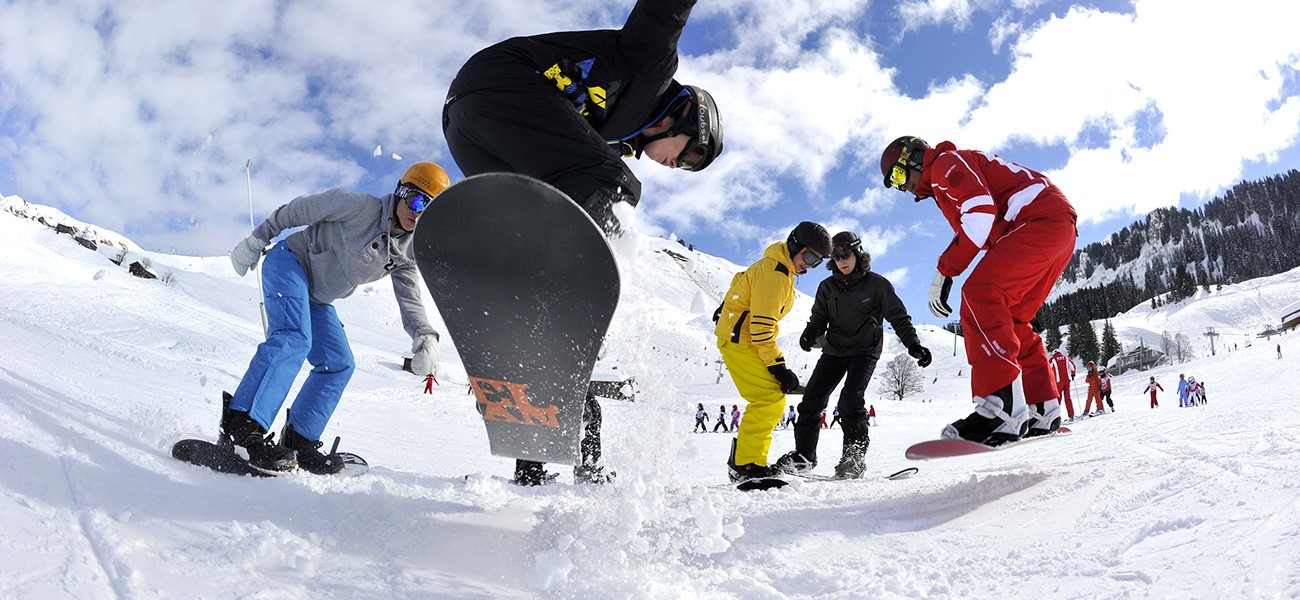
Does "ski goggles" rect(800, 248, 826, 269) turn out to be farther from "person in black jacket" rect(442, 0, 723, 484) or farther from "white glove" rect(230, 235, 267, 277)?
"white glove" rect(230, 235, 267, 277)

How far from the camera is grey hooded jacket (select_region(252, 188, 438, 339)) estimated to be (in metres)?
3.46

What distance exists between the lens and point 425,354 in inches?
131

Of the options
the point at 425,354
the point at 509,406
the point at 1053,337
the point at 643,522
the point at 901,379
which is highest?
the point at 1053,337

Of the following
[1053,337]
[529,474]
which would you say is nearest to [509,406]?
[529,474]

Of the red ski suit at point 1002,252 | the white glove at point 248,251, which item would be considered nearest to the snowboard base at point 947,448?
the red ski suit at point 1002,252

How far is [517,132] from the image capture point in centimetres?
237

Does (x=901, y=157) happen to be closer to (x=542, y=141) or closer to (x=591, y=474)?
(x=542, y=141)

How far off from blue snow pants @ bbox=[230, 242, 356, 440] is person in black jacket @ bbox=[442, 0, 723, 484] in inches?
49.5

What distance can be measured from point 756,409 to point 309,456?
100 inches

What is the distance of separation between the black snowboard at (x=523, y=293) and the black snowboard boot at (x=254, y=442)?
1.24m

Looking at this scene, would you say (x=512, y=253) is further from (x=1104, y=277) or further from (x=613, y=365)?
(x=1104, y=277)

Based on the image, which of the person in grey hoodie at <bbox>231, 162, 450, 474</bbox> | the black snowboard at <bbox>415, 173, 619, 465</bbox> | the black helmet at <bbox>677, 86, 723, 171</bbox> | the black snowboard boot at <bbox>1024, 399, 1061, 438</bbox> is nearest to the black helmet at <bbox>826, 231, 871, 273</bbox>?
the black snowboard boot at <bbox>1024, 399, 1061, 438</bbox>

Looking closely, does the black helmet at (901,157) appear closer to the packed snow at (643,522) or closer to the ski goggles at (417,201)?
the packed snow at (643,522)

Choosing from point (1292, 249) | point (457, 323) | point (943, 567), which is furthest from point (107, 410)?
point (1292, 249)
